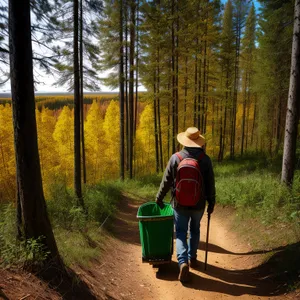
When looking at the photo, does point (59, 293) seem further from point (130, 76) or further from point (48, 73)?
point (130, 76)

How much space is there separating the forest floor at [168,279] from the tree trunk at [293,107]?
2.26 metres

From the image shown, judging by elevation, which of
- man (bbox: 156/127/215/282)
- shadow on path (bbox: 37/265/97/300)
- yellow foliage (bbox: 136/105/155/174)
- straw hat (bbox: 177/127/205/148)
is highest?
straw hat (bbox: 177/127/205/148)

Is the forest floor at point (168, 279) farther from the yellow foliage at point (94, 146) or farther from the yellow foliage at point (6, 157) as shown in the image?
the yellow foliage at point (94, 146)

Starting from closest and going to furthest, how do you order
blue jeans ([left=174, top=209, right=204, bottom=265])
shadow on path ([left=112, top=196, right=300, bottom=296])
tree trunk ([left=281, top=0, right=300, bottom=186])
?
1. shadow on path ([left=112, top=196, right=300, bottom=296])
2. blue jeans ([left=174, top=209, right=204, bottom=265])
3. tree trunk ([left=281, top=0, right=300, bottom=186])

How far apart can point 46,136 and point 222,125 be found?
A: 1602cm

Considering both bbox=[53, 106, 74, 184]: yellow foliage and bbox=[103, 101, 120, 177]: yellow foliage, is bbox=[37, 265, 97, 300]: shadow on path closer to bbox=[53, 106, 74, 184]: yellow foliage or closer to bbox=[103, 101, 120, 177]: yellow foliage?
bbox=[53, 106, 74, 184]: yellow foliage

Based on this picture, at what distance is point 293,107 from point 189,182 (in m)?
4.01

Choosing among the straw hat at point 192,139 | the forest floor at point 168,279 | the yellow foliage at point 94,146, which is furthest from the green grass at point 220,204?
the yellow foliage at point 94,146

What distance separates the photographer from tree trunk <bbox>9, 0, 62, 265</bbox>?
2848 mm

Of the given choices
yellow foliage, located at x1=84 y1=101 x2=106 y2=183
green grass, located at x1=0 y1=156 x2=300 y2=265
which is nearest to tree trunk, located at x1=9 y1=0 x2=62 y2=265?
green grass, located at x1=0 y1=156 x2=300 y2=265

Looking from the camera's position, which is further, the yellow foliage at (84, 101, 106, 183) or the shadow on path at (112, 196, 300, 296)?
the yellow foliage at (84, 101, 106, 183)

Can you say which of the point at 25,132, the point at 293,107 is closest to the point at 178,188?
the point at 25,132

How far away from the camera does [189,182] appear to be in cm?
353

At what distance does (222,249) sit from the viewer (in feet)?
16.8
